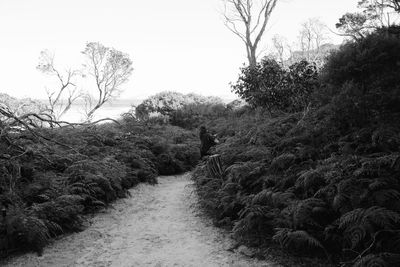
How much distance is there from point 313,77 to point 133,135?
24.2 ft

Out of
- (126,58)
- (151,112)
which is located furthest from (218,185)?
(126,58)

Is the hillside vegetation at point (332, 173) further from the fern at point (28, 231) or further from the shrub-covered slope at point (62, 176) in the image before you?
the fern at point (28, 231)

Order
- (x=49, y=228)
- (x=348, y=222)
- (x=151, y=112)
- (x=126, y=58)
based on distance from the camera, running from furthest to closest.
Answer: (x=126, y=58) < (x=151, y=112) < (x=49, y=228) < (x=348, y=222)

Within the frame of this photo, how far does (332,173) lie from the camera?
491 centimetres

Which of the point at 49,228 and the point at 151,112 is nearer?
the point at 49,228

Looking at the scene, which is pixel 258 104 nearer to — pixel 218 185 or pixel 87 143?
pixel 218 185

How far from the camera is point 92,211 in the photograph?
7328 mm

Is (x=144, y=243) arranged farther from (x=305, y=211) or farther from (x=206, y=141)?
(x=206, y=141)

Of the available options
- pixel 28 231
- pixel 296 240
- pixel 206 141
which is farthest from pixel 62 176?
pixel 296 240

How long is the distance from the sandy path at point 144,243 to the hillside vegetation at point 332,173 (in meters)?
0.45

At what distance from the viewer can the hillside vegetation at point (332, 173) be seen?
4.08 meters

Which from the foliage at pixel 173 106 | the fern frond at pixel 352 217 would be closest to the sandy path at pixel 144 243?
the fern frond at pixel 352 217

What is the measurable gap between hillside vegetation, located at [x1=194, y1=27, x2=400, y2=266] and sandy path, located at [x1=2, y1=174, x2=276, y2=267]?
1.49 feet

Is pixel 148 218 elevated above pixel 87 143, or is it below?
below
